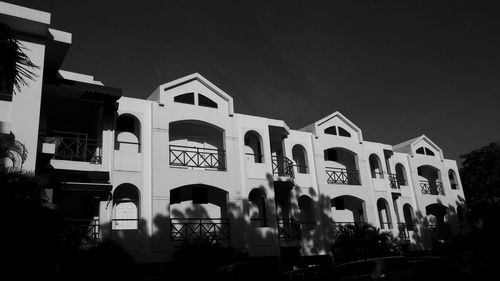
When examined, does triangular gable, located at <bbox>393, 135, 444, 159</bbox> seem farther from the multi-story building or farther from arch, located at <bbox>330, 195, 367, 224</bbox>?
arch, located at <bbox>330, 195, 367, 224</bbox>

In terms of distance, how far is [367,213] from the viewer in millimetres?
28047

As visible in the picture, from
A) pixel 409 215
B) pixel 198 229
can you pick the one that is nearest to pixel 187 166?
pixel 198 229

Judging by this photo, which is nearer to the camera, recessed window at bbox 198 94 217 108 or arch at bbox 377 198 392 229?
recessed window at bbox 198 94 217 108

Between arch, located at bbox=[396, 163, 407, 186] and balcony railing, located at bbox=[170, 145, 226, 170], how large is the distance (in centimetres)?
1574

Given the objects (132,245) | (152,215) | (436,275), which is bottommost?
(436,275)

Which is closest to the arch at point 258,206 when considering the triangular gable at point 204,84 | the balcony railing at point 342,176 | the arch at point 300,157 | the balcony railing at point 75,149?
the arch at point 300,157

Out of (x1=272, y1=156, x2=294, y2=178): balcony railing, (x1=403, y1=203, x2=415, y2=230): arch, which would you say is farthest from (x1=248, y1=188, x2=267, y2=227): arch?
(x1=403, y1=203, x2=415, y2=230): arch

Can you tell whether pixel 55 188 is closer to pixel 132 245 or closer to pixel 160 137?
pixel 132 245

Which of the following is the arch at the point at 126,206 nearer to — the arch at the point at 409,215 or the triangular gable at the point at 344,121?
the triangular gable at the point at 344,121

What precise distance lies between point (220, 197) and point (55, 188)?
832cm

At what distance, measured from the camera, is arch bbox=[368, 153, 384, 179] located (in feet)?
99.9

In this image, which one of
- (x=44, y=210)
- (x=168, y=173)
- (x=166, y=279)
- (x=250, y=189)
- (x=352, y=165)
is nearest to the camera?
(x=44, y=210)

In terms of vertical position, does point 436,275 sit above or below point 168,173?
below

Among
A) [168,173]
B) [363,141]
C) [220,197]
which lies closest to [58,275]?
[168,173]
